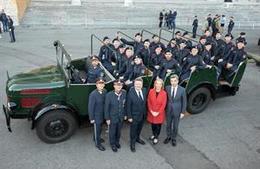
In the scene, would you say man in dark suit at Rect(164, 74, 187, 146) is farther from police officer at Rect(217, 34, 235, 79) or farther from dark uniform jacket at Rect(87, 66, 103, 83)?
police officer at Rect(217, 34, 235, 79)

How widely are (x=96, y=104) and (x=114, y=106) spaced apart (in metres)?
0.33

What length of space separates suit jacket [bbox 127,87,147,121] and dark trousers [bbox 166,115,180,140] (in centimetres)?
62

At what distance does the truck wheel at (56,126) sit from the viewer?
6124 millimetres

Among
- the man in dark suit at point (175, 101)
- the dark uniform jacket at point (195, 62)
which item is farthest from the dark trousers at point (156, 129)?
the dark uniform jacket at point (195, 62)

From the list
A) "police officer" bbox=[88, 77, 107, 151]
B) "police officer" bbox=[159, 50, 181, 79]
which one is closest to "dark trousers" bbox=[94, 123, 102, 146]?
"police officer" bbox=[88, 77, 107, 151]

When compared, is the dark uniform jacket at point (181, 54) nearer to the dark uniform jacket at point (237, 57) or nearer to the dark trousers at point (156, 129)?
the dark uniform jacket at point (237, 57)

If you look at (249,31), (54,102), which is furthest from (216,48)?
(249,31)

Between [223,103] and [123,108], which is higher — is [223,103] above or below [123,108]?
below

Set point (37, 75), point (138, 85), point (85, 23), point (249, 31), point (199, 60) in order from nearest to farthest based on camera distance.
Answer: point (138, 85), point (37, 75), point (199, 60), point (85, 23), point (249, 31)

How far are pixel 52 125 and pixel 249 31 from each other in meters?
19.7

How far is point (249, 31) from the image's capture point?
2280cm

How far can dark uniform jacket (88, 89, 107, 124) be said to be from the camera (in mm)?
5753

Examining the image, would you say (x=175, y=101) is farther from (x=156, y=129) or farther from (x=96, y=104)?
(x=96, y=104)

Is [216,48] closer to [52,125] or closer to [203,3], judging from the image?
[52,125]
